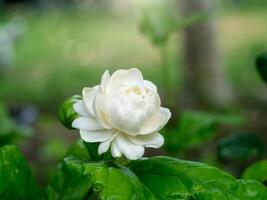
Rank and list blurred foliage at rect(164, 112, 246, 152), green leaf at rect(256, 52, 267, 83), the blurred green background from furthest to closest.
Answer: the blurred green background → blurred foliage at rect(164, 112, 246, 152) → green leaf at rect(256, 52, 267, 83)

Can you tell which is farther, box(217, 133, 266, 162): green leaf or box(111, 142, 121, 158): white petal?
box(217, 133, 266, 162): green leaf

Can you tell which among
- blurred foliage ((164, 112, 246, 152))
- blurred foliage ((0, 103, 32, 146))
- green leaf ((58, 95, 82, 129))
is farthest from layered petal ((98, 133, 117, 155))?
blurred foliage ((0, 103, 32, 146))

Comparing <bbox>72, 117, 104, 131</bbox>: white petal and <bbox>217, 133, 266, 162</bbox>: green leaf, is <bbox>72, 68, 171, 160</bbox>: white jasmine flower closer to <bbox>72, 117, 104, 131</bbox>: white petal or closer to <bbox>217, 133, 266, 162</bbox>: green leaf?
<bbox>72, 117, 104, 131</bbox>: white petal

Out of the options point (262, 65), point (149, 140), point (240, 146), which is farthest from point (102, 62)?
point (149, 140)

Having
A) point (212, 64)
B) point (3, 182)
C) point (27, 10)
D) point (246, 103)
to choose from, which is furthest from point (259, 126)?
point (27, 10)

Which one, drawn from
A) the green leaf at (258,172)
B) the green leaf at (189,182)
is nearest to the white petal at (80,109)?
the green leaf at (189,182)

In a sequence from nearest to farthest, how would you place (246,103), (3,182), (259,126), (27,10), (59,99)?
(3,182), (259,126), (246,103), (59,99), (27,10)

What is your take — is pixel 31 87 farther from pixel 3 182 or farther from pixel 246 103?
pixel 3 182
